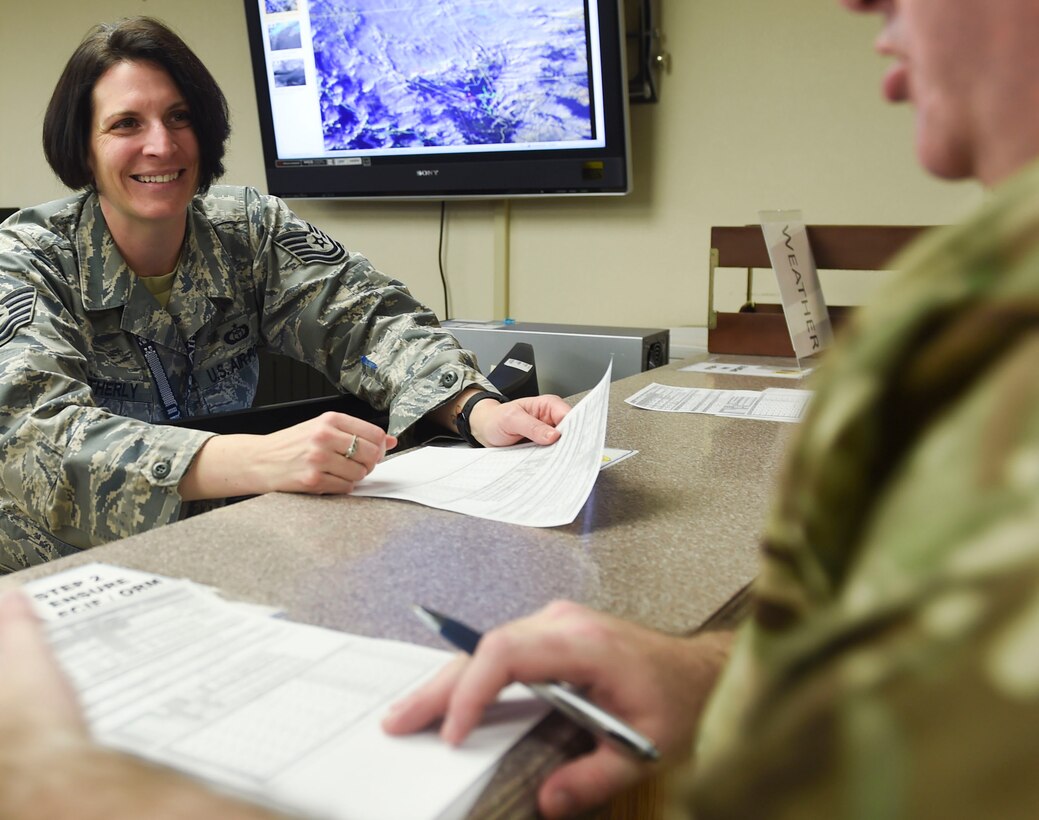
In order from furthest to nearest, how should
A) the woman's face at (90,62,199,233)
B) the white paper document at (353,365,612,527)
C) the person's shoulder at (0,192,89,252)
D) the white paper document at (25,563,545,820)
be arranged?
the woman's face at (90,62,199,233), the person's shoulder at (0,192,89,252), the white paper document at (353,365,612,527), the white paper document at (25,563,545,820)

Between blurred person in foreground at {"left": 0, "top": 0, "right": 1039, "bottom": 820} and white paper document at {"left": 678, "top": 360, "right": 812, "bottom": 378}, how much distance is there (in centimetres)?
136

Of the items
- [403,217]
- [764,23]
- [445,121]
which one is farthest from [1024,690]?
[403,217]

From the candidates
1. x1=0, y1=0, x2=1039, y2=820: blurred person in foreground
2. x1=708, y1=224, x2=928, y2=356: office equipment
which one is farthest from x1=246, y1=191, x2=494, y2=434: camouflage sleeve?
x1=0, y1=0, x2=1039, y2=820: blurred person in foreground

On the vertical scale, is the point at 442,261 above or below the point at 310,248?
below

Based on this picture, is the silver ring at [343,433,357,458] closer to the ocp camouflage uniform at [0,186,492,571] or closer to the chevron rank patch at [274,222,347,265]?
the ocp camouflage uniform at [0,186,492,571]

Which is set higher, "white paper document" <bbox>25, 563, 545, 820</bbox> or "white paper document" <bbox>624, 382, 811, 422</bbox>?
"white paper document" <bbox>25, 563, 545, 820</bbox>

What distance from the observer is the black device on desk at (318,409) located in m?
1.17

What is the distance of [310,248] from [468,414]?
541 millimetres

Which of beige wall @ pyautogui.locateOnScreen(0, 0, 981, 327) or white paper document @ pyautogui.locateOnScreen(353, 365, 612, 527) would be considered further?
beige wall @ pyautogui.locateOnScreen(0, 0, 981, 327)

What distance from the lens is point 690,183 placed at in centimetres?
237

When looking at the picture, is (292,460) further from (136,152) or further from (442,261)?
(442,261)

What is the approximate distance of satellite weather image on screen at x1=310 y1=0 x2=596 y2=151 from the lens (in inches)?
91.4

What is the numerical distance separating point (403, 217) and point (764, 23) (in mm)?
1150

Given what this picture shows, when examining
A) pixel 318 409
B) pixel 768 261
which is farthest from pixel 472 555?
pixel 768 261
